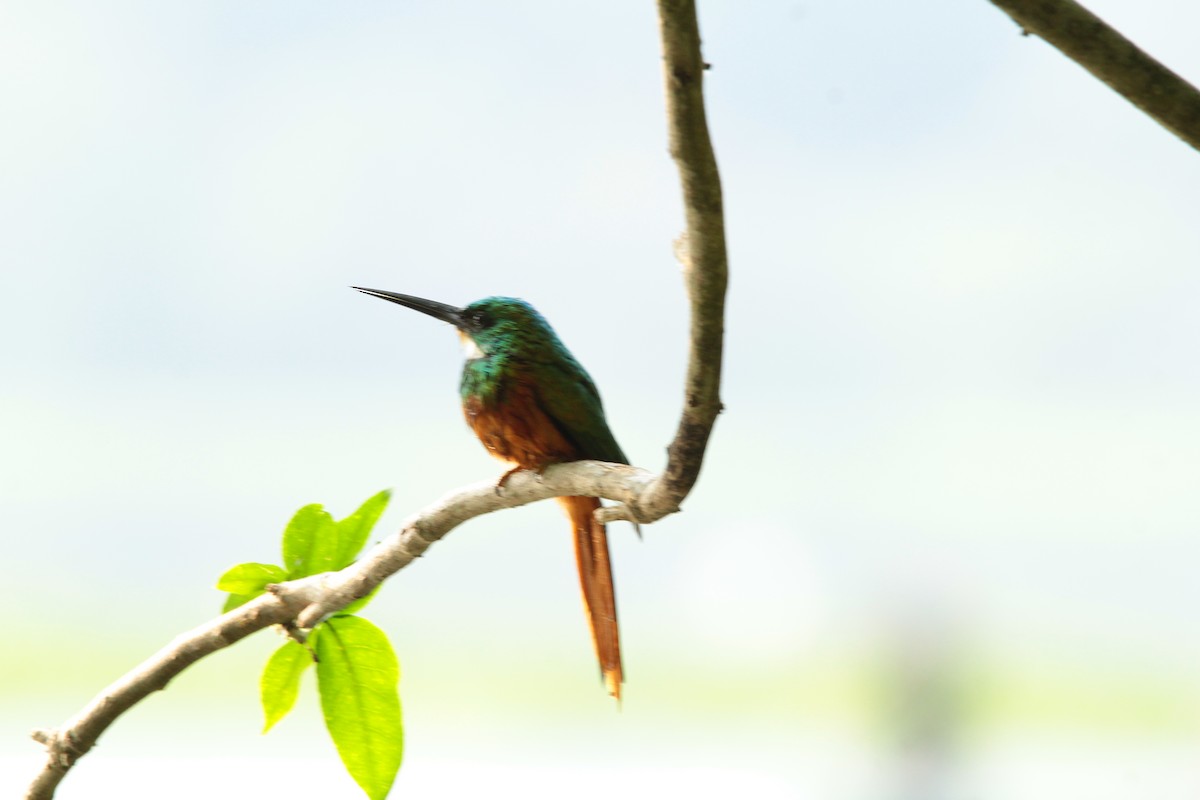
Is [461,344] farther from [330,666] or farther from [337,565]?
[330,666]

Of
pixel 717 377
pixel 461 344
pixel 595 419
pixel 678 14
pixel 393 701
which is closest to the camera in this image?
pixel 678 14

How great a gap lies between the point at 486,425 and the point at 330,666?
1.25 ft

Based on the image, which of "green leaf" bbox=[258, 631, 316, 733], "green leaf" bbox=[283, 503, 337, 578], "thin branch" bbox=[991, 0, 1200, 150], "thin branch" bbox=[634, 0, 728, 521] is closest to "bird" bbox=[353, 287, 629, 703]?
"green leaf" bbox=[283, 503, 337, 578]

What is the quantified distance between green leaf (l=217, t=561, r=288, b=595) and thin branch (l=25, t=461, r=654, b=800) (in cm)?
8

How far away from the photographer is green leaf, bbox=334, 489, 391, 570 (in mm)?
1289

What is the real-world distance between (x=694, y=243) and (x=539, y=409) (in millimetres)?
755

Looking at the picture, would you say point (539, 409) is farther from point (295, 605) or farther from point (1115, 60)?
point (1115, 60)

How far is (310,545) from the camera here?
4.28 feet

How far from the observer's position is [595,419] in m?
1.44

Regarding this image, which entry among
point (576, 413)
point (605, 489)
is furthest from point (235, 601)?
point (605, 489)

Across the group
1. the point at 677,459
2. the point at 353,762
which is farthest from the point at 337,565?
the point at 677,459

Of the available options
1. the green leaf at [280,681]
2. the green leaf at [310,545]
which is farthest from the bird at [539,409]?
the green leaf at [280,681]

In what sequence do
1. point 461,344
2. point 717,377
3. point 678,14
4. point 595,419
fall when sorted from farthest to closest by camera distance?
1. point 461,344
2. point 595,419
3. point 717,377
4. point 678,14

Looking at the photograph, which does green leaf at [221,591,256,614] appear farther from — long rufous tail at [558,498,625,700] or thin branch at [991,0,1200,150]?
thin branch at [991,0,1200,150]
